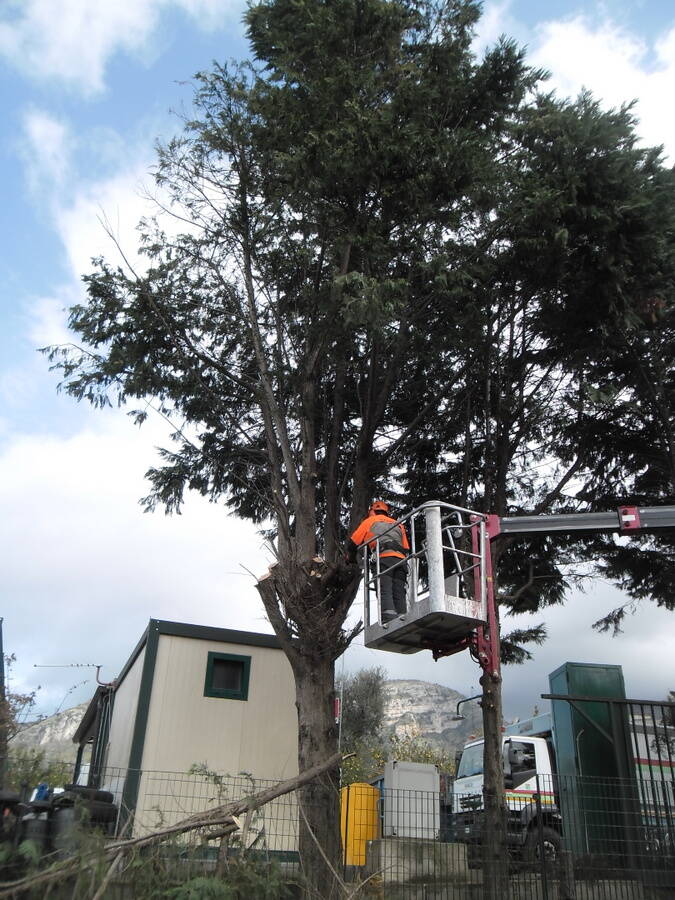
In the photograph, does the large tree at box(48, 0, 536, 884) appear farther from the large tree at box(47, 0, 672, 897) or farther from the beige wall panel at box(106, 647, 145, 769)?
the beige wall panel at box(106, 647, 145, 769)

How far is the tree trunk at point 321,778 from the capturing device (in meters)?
8.58

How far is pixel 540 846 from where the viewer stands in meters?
8.88

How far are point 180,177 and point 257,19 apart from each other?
284 cm

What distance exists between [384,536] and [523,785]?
24.3 ft

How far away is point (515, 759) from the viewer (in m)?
14.5

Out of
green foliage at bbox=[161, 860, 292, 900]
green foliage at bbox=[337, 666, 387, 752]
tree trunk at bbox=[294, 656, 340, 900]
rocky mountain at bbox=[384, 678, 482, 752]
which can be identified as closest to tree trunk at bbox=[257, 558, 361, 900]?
tree trunk at bbox=[294, 656, 340, 900]

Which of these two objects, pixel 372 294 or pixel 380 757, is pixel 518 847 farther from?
pixel 380 757

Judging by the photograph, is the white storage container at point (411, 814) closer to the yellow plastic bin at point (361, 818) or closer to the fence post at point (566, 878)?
the yellow plastic bin at point (361, 818)

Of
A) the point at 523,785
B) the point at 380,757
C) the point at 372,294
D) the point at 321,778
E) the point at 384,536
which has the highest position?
the point at 372,294

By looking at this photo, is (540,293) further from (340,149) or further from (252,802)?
(252,802)

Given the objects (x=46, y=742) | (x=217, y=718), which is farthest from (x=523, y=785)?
(x=46, y=742)

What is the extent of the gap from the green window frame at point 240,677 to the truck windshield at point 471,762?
509 centimetres

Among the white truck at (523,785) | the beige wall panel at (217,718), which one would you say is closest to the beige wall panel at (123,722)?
the beige wall panel at (217,718)

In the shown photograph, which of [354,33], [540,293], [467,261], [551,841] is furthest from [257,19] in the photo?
[551,841]
